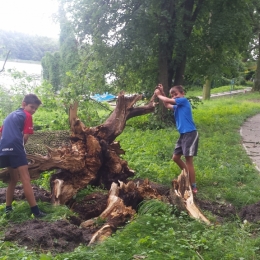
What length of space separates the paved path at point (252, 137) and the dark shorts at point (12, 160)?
515 centimetres

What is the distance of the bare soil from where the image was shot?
14.3 feet

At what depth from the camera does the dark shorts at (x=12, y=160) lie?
522 centimetres

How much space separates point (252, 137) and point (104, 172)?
6.88 meters

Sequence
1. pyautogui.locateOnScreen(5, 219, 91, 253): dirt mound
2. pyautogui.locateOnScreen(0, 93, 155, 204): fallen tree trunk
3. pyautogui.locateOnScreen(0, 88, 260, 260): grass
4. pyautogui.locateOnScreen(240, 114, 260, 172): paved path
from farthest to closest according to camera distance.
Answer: pyautogui.locateOnScreen(240, 114, 260, 172): paved path, pyautogui.locateOnScreen(0, 93, 155, 204): fallen tree trunk, pyautogui.locateOnScreen(5, 219, 91, 253): dirt mound, pyautogui.locateOnScreen(0, 88, 260, 260): grass

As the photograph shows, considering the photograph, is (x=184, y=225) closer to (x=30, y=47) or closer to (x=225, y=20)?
(x=225, y=20)

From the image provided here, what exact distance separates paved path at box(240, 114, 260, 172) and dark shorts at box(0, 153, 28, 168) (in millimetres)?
5147

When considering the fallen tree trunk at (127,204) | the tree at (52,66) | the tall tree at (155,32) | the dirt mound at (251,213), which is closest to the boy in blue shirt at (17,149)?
the fallen tree trunk at (127,204)

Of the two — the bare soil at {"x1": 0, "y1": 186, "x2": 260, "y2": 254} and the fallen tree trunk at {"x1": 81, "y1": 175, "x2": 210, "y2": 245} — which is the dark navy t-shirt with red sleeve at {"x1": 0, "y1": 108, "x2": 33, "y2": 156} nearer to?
the bare soil at {"x1": 0, "y1": 186, "x2": 260, "y2": 254}

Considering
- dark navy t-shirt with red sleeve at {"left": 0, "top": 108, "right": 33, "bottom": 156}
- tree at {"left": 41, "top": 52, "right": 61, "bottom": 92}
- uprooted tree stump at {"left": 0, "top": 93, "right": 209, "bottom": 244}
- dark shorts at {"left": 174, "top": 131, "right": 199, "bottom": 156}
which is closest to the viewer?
dark navy t-shirt with red sleeve at {"left": 0, "top": 108, "right": 33, "bottom": 156}

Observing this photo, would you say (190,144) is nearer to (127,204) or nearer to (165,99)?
(165,99)

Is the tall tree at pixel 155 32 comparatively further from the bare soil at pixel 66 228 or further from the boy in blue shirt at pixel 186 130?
the bare soil at pixel 66 228

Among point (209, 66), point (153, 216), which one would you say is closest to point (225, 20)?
point (209, 66)

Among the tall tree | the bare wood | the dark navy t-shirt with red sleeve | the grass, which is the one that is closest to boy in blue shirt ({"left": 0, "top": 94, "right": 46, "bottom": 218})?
the dark navy t-shirt with red sleeve

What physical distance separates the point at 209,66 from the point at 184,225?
974 centimetres
